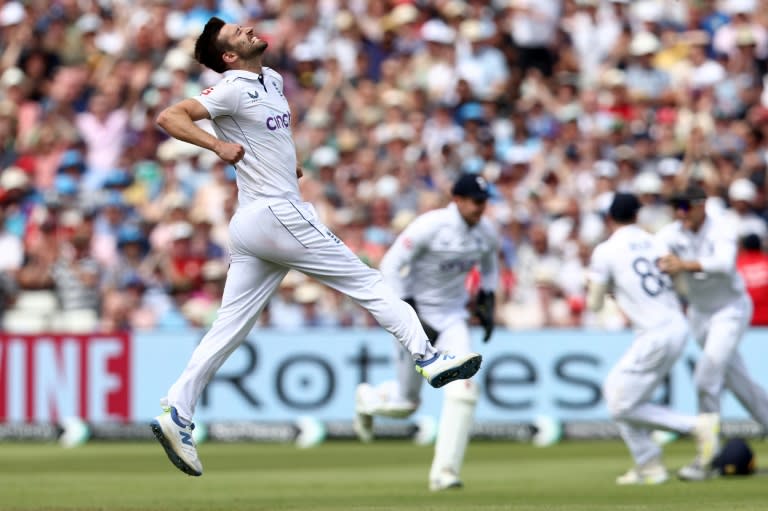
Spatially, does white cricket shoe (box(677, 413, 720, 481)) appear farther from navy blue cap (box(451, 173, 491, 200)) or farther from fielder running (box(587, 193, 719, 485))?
navy blue cap (box(451, 173, 491, 200))

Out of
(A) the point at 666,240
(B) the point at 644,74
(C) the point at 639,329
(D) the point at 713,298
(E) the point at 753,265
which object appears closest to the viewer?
(C) the point at 639,329

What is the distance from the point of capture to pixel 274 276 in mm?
10367

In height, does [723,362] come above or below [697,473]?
above

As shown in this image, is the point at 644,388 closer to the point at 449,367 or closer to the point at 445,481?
the point at 445,481

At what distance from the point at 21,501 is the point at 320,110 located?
36.2 ft

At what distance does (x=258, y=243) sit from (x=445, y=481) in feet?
10.5

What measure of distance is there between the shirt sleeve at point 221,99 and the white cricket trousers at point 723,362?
220 inches

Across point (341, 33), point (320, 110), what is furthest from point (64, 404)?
point (341, 33)

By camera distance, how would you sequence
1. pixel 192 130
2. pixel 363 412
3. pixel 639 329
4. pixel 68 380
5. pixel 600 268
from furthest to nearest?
pixel 68 380
pixel 363 412
pixel 639 329
pixel 600 268
pixel 192 130

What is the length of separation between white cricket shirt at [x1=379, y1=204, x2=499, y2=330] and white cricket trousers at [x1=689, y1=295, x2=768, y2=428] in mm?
2083

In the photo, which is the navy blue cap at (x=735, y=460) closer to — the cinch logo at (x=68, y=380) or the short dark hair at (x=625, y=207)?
the short dark hair at (x=625, y=207)

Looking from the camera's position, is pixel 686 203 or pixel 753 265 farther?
pixel 753 265

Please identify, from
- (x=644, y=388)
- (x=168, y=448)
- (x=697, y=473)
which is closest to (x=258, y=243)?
(x=168, y=448)

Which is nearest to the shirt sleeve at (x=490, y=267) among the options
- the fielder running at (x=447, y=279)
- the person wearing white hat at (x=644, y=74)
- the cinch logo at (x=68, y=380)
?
the fielder running at (x=447, y=279)
